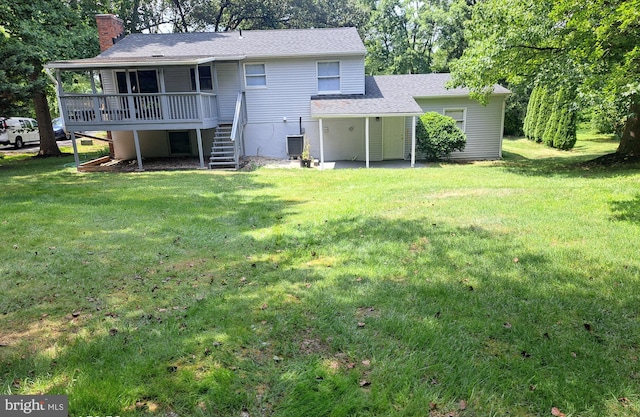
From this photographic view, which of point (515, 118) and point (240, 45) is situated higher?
point (240, 45)

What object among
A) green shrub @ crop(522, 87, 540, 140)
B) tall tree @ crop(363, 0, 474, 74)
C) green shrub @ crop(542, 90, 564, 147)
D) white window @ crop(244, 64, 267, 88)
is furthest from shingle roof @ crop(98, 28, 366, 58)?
tall tree @ crop(363, 0, 474, 74)

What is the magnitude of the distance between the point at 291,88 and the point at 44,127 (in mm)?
11283

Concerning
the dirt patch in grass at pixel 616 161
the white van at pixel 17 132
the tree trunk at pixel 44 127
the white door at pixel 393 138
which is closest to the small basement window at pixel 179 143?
the tree trunk at pixel 44 127

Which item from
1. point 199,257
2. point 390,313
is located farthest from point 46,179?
point 390,313

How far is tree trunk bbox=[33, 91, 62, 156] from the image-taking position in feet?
55.8

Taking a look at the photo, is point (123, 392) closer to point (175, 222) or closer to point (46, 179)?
point (175, 222)

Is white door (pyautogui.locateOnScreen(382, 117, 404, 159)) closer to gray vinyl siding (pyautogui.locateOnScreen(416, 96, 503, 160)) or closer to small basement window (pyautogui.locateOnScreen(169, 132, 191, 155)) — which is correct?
gray vinyl siding (pyautogui.locateOnScreen(416, 96, 503, 160))

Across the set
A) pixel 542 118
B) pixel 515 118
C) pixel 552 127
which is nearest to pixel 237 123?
pixel 552 127

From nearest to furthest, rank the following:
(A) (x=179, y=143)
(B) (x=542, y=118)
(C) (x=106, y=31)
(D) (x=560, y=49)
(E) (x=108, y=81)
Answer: (D) (x=560, y=49), (E) (x=108, y=81), (A) (x=179, y=143), (C) (x=106, y=31), (B) (x=542, y=118)

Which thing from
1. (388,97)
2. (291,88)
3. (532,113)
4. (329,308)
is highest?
(291,88)

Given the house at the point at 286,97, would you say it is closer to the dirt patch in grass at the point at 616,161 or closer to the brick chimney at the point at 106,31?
the brick chimney at the point at 106,31

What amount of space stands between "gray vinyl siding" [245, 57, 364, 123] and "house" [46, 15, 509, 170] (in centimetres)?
4

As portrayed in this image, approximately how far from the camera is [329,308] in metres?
3.58

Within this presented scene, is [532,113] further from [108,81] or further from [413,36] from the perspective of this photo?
[108,81]
